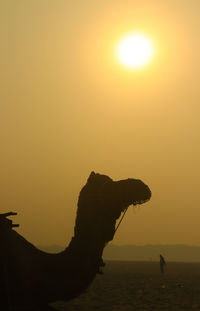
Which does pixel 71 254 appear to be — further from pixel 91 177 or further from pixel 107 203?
pixel 91 177

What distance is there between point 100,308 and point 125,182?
1060 inches

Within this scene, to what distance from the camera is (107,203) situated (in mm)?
11531

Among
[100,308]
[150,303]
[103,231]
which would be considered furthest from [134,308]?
[103,231]

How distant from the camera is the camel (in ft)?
34.5

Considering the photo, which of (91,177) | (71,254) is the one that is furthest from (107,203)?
(71,254)

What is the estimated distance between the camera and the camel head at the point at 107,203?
11422 mm

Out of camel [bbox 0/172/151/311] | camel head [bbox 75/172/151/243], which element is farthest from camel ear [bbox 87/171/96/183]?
camel head [bbox 75/172/151/243]

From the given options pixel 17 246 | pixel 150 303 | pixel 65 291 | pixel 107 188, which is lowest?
pixel 150 303

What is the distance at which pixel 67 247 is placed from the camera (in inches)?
446

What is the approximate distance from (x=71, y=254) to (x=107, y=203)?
112 cm

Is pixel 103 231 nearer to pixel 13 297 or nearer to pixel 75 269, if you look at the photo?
pixel 75 269

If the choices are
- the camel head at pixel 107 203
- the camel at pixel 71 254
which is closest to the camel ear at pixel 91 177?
the camel at pixel 71 254

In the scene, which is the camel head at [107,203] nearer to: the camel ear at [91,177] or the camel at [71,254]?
the camel at [71,254]

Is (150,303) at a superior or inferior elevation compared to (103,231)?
inferior
